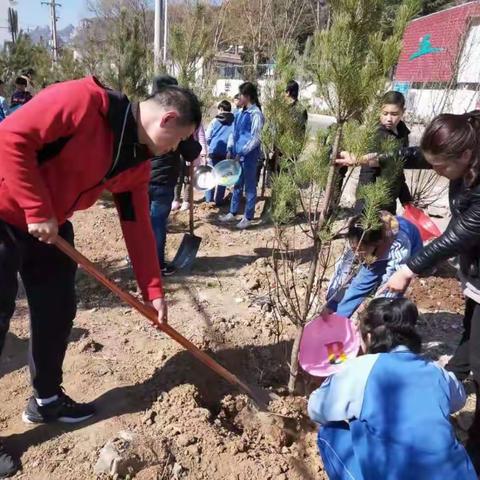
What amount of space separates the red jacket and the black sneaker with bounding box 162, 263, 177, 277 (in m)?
2.32

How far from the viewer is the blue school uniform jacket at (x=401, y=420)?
62.0 inches

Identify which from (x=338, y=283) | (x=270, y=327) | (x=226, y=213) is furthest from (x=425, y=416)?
(x=226, y=213)

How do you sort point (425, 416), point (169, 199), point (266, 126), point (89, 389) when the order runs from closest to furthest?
point (425, 416), point (266, 126), point (89, 389), point (169, 199)

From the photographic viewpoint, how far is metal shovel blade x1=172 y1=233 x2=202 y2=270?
4.46 meters

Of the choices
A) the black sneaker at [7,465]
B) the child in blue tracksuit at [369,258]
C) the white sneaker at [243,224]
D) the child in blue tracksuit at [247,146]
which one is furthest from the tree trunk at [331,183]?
the white sneaker at [243,224]

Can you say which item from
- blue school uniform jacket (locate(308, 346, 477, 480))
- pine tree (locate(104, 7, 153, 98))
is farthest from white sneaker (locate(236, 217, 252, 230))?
blue school uniform jacket (locate(308, 346, 477, 480))

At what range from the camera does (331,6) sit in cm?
190

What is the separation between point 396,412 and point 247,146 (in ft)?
14.4

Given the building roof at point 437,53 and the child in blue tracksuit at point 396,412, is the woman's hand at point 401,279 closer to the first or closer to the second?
the child in blue tracksuit at point 396,412

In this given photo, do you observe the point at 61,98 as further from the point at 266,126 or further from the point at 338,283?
the point at 338,283

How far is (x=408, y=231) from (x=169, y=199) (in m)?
2.07

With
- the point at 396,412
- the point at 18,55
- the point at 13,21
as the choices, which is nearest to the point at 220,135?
the point at 396,412

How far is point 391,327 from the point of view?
1.79 m

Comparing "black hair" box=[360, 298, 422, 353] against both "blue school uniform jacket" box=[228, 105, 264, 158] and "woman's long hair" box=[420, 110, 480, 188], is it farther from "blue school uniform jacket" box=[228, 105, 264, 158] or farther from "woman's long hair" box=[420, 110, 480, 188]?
"blue school uniform jacket" box=[228, 105, 264, 158]
